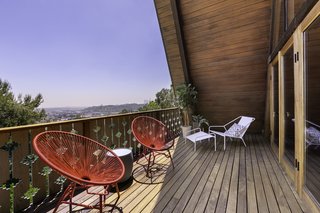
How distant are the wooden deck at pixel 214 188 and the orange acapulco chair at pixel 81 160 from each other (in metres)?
0.48

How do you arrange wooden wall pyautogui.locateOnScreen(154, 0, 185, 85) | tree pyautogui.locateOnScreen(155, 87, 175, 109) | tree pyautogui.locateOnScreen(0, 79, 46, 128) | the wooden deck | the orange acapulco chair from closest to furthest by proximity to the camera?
the orange acapulco chair → the wooden deck → wooden wall pyautogui.locateOnScreen(154, 0, 185, 85) → tree pyautogui.locateOnScreen(155, 87, 175, 109) → tree pyautogui.locateOnScreen(0, 79, 46, 128)

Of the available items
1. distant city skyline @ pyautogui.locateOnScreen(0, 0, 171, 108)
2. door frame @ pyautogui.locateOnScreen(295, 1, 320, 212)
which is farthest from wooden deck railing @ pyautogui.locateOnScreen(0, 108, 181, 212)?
distant city skyline @ pyautogui.locateOnScreen(0, 0, 171, 108)

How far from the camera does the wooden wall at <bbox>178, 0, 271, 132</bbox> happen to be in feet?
13.2

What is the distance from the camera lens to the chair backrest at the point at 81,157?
1562 millimetres

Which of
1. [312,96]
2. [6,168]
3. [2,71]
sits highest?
[2,71]

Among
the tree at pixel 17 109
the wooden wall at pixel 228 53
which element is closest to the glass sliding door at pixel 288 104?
the wooden wall at pixel 228 53

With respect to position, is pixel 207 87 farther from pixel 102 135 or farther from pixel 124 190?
pixel 124 190

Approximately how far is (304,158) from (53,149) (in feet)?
8.67

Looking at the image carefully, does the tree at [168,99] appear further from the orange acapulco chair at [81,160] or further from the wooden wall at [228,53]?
the orange acapulco chair at [81,160]

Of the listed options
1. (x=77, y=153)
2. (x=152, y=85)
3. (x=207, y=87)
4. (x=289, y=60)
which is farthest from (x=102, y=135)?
(x=152, y=85)

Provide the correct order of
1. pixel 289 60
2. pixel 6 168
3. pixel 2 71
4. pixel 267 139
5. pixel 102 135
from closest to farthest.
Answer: pixel 6 168, pixel 289 60, pixel 102 135, pixel 267 139, pixel 2 71

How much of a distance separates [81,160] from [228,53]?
4.23 m

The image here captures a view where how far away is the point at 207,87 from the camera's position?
552 centimetres

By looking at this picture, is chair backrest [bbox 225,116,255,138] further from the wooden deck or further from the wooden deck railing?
the wooden deck railing
